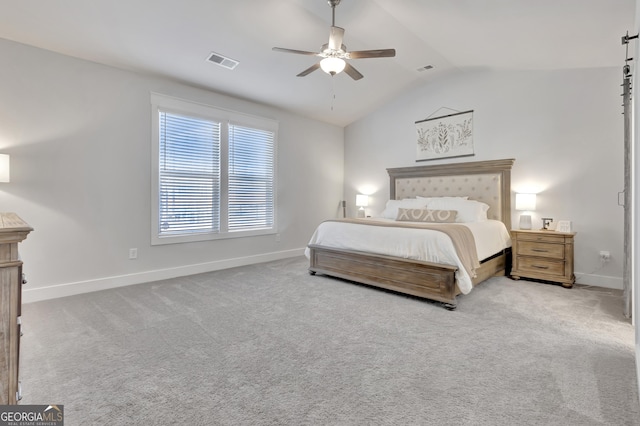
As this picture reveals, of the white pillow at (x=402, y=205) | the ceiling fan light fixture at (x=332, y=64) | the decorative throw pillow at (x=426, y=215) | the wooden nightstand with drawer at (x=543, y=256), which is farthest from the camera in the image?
the white pillow at (x=402, y=205)

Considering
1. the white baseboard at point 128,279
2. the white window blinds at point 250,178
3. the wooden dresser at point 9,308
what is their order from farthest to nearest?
the white window blinds at point 250,178
the white baseboard at point 128,279
the wooden dresser at point 9,308

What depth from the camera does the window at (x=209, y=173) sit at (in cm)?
420

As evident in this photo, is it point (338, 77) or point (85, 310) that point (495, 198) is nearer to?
point (338, 77)

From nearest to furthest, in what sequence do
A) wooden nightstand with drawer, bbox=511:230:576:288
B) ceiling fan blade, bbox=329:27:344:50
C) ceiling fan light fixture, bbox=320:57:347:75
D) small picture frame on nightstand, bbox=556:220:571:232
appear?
ceiling fan blade, bbox=329:27:344:50 → ceiling fan light fixture, bbox=320:57:347:75 → wooden nightstand with drawer, bbox=511:230:576:288 → small picture frame on nightstand, bbox=556:220:571:232

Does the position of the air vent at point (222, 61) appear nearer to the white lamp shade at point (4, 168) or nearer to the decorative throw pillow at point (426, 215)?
the white lamp shade at point (4, 168)

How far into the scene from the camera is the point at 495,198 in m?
4.73

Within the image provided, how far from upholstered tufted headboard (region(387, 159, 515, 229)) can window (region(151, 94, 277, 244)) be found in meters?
2.48

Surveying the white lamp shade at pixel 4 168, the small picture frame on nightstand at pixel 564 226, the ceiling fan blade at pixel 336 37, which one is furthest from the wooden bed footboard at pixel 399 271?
the white lamp shade at pixel 4 168

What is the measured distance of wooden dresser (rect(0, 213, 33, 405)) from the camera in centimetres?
110

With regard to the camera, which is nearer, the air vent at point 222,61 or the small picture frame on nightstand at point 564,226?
the air vent at point 222,61

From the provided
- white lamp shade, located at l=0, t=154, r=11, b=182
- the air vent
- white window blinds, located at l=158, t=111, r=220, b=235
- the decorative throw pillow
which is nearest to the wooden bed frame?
the decorative throw pillow

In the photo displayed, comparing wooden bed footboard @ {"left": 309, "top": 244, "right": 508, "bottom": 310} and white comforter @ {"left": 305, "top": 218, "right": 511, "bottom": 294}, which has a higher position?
white comforter @ {"left": 305, "top": 218, "right": 511, "bottom": 294}

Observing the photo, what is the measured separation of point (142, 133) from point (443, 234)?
3.93 meters

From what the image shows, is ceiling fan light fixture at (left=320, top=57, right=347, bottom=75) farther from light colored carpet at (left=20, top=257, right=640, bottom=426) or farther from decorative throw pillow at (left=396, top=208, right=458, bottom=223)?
decorative throw pillow at (left=396, top=208, right=458, bottom=223)
